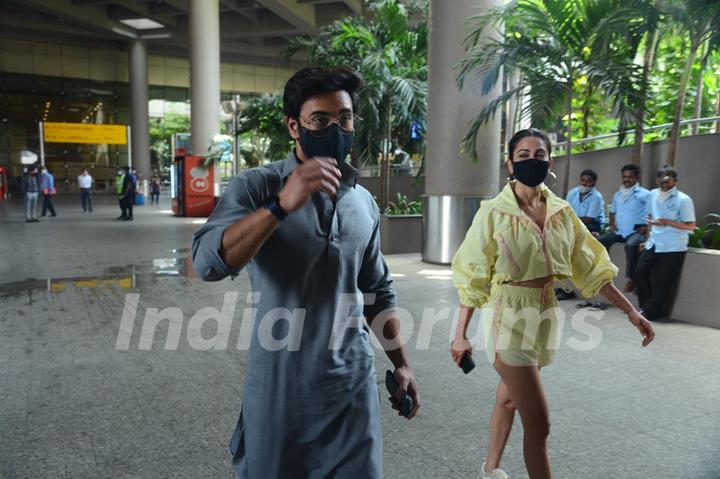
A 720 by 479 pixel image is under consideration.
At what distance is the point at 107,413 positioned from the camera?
397cm

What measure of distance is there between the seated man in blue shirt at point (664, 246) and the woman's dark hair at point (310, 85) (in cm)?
593

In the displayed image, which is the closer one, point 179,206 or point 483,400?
point 483,400

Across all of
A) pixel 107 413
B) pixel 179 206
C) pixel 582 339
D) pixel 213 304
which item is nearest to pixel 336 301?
pixel 107 413

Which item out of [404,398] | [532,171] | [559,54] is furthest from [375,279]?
[559,54]

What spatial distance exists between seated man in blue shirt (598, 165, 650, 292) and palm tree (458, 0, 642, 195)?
3.34 ft

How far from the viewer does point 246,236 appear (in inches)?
61.2

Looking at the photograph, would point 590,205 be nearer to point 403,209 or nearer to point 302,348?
point 403,209

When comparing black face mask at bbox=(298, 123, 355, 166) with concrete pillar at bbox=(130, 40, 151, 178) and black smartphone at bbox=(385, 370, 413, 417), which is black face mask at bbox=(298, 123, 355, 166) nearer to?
black smartphone at bbox=(385, 370, 413, 417)

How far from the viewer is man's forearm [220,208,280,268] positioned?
1.54m

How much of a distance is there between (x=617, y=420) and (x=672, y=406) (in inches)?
21.4

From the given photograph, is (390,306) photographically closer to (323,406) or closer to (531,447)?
(323,406)

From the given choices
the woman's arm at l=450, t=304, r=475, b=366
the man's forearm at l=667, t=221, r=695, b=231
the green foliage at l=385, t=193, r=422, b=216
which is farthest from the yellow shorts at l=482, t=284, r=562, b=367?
the green foliage at l=385, t=193, r=422, b=216

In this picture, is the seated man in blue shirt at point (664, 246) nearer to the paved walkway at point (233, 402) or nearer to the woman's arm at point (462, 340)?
the paved walkway at point (233, 402)

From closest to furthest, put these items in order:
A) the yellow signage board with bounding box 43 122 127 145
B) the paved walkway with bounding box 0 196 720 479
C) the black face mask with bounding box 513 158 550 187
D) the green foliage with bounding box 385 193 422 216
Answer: the black face mask with bounding box 513 158 550 187 < the paved walkway with bounding box 0 196 720 479 < the green foliage with bounding box 385 193 422 216 < the yellow signage board with bounding box 43 122 127 145
